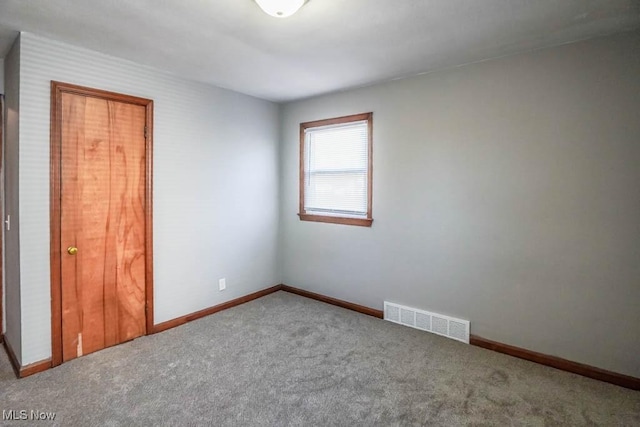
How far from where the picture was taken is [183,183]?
3.41 m

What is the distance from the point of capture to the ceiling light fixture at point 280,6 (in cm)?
180

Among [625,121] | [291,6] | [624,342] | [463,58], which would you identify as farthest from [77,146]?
[624,342]

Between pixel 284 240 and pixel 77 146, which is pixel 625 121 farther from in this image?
pixel 77 146

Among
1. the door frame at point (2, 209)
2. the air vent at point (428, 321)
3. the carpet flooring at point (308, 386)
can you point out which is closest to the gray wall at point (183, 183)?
the carpet flooring at point (308, 386)

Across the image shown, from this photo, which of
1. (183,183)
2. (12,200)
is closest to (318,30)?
(183,183)

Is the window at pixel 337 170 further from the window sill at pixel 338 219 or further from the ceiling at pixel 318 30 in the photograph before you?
the ceiling at pixel 318 30

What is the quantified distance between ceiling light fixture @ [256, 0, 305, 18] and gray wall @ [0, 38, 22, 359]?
1.96m

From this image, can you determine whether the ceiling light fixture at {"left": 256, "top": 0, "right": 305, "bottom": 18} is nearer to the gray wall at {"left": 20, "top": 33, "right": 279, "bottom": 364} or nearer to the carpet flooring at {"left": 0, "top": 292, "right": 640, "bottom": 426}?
the gray wall at {"left": 20, "top": 33, "right": 279, "bottom": 364}

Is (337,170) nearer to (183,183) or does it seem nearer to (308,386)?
(183,183)

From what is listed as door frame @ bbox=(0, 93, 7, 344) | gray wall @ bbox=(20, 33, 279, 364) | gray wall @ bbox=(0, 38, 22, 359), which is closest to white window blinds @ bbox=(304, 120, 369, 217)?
gray wall @ bbox=(20, 33, 279, 364)

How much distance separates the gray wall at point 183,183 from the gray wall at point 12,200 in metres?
0.11

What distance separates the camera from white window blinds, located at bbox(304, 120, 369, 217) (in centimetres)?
373

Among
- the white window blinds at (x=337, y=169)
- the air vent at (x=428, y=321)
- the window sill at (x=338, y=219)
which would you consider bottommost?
the air vent at (x=428, y=321)

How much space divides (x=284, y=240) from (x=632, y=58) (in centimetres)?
369
